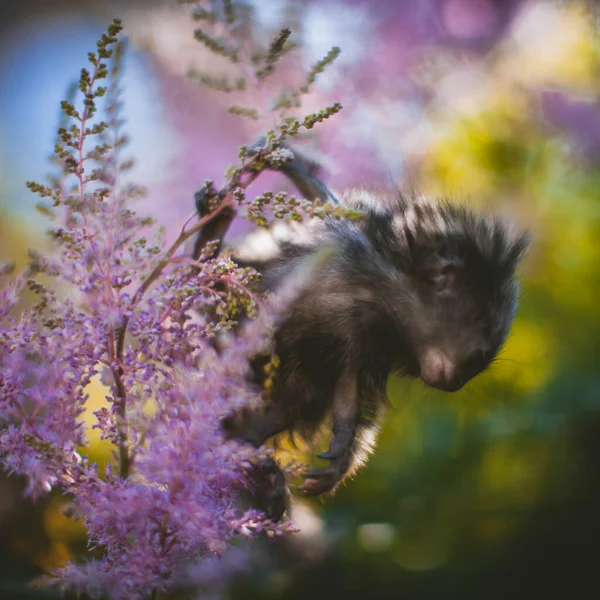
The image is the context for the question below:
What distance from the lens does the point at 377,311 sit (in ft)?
1.85

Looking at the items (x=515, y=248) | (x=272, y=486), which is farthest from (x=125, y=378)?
(x=515, y=248)

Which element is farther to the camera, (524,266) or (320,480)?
(524,266)

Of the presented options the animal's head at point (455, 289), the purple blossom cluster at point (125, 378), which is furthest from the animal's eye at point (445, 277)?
the purple blossom cluster at point (125, 378)

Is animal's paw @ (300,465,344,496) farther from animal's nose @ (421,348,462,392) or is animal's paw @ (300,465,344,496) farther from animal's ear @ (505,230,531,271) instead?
animal's ear @ (505,230,531,271)

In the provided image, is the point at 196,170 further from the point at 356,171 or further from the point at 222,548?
the point at 222,548

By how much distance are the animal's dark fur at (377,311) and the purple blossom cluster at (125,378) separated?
63 mm

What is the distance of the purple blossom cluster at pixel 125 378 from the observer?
48cm

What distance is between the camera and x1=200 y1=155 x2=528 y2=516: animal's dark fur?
540 mm

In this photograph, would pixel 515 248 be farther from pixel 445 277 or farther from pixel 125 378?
pixel 125 378

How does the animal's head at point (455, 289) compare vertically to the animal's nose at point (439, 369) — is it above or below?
above

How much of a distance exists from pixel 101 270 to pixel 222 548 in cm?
21

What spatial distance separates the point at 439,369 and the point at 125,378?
0.75 feet

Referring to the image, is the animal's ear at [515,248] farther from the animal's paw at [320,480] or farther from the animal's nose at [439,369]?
the animal's paw at [320,480]

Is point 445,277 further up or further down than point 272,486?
further up
